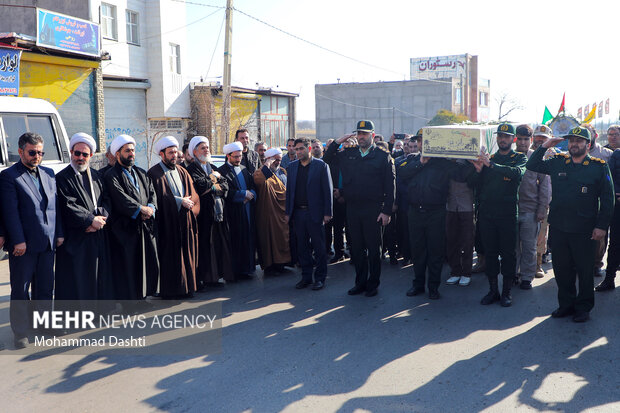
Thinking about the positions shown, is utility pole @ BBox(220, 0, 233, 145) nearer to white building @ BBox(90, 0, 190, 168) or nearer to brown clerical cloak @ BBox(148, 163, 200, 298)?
white building @ BBox(90, 0, 190, 168)

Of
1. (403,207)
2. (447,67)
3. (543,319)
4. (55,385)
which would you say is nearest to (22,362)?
(55,385)

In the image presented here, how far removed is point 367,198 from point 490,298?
1.87 m

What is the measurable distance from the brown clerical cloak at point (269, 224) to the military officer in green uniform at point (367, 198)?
1.37 metres

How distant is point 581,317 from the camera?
5719mm

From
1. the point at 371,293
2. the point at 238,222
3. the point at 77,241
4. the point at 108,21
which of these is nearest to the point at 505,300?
the point at 371,293

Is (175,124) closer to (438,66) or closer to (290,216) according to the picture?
(290,216)

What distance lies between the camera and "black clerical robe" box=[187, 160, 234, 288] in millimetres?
7160

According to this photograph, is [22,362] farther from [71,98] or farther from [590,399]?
[71,98]

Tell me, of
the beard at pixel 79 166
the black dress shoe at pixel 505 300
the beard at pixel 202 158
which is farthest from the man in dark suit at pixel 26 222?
the black dress shoe at pixel 505 300

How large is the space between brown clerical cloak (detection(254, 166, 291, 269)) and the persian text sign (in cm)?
6717

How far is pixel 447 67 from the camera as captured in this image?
71.4 metres

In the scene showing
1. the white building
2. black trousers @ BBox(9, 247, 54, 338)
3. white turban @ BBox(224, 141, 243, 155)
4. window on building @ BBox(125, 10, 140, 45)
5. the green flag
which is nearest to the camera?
black trousers @ BBox(9, 247, 54, 338)

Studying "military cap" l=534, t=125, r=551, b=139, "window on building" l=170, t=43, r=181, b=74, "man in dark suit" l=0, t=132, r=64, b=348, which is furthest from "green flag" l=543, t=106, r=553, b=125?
"window on building" l=170, t=43, r=181, b=74

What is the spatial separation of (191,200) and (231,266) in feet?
3.75
